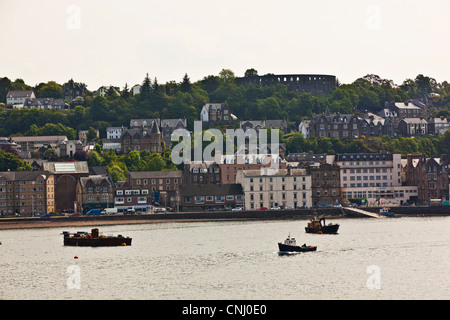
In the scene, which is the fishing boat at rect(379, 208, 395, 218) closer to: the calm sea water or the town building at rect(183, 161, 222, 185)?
the calm sea water

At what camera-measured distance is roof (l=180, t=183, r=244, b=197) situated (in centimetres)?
12225

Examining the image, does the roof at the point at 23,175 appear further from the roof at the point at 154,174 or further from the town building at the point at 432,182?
the town building at the point at 432,182

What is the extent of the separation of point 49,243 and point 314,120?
282 ft

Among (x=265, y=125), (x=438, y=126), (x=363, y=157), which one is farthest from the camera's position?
(x=438, y=126)

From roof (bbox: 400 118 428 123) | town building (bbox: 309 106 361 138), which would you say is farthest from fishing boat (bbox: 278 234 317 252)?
roof (bbox: 400 118 428 123)

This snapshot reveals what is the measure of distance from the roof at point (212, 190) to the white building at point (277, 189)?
3.01 meters

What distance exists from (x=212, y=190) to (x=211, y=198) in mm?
1273

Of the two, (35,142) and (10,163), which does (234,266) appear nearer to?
(10,163)

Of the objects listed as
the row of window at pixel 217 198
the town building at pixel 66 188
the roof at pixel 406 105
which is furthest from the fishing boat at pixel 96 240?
the roof at pixel 406 105

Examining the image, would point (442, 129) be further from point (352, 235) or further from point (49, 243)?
point (49, 243)

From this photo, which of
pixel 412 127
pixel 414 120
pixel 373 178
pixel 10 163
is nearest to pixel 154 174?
pixel 10 163

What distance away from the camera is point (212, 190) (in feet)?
403
